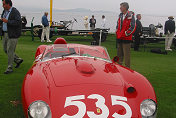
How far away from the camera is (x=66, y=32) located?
1540 cm

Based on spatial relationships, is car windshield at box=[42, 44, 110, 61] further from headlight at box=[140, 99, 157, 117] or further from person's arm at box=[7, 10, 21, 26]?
person's arm at box=[7, 10, 21, 26]

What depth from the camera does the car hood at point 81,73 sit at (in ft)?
9.32

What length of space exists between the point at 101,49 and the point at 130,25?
A: 5.12 feet

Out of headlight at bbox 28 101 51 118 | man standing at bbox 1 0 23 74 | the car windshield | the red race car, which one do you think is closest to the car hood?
the red race car

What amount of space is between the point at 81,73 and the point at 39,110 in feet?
2.94

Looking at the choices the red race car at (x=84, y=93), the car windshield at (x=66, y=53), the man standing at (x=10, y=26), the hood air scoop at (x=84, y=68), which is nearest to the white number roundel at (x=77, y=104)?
the red race car at (x=84, y=93)

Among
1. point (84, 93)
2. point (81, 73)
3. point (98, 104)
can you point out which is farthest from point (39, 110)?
point (81, 73)

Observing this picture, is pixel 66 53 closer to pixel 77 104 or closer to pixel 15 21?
pixel 77 104

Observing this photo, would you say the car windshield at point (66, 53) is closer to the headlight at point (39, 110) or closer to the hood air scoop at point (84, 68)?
the hood air scoop at point (84, 68)

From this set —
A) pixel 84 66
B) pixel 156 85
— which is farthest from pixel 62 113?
pixel 156 85

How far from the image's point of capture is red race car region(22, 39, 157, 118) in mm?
2395

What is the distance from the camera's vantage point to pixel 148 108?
8.64 feet

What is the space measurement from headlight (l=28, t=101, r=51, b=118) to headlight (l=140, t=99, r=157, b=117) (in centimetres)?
114

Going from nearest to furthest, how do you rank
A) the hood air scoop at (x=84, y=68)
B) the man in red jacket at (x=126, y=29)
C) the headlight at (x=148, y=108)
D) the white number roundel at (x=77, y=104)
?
the white number roundel at (x=77, y=104), the headlight at (x=148, y=108), the hood air scoop at (x=84, y=68), the man in red jacket at (x=126, y=29)
